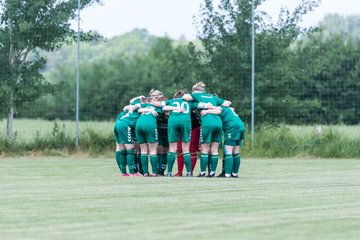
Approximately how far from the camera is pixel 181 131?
20.2m

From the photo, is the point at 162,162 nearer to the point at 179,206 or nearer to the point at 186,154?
the point at 186,154

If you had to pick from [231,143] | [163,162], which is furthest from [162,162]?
[231,143]

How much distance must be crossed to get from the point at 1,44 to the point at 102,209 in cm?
1636

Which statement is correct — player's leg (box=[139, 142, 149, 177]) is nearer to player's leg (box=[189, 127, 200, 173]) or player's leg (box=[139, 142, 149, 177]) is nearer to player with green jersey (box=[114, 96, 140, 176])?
player with green jersey (box=[114, 96, 140, 176])

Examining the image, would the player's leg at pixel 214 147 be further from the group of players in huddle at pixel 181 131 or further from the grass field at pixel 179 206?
the grass field at pixel 179 206

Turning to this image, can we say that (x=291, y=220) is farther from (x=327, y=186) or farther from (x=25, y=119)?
(x=25, y=119)

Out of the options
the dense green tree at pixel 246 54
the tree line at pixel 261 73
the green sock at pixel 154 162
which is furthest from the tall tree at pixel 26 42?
the green sock at pixel 154 162

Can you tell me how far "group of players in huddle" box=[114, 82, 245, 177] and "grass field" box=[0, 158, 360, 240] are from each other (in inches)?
27.8

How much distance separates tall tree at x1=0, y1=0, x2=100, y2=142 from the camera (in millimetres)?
28141

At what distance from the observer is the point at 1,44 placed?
2825cm

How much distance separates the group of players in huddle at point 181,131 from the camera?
65.8ft

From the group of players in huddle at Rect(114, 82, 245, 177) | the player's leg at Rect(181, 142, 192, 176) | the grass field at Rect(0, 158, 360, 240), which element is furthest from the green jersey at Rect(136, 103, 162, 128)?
the grass field at Rect(0, 158, 360, 240)

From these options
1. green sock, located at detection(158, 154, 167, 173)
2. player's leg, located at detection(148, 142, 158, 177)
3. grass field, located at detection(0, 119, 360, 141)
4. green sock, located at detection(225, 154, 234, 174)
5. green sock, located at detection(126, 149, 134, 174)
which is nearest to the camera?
green sock, located at detection(225, 154, 234, 174)

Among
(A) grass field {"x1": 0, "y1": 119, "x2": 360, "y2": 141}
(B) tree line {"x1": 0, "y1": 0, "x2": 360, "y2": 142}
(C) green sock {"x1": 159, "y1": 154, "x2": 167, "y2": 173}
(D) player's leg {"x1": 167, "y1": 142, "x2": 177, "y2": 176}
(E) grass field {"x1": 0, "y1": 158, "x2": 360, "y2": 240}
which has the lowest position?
(E) grass field {"x1": 0, "y1": 158, "x2": 360, "y2": 240}
